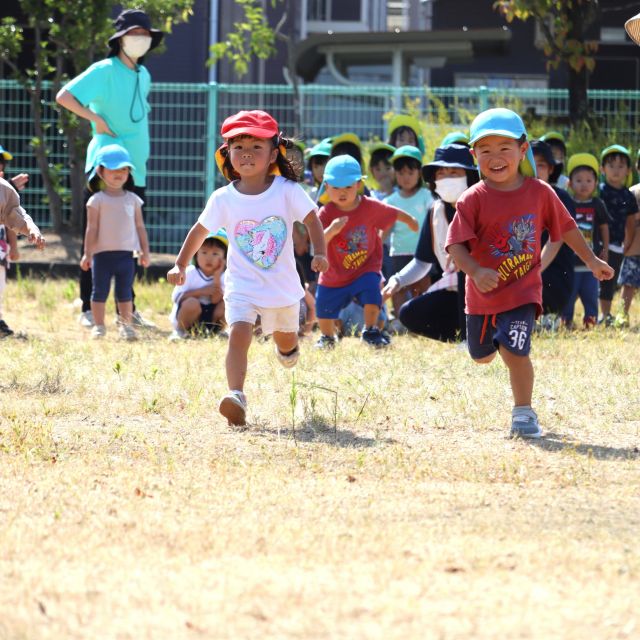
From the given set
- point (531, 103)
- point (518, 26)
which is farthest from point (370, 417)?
point (518, 26)

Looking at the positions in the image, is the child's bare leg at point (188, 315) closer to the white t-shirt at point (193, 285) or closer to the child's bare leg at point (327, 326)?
the white t-shirt at point (193, 285)

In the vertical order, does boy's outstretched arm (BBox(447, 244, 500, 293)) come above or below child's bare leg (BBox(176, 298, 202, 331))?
above

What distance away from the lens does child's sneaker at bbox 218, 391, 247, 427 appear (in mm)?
5895

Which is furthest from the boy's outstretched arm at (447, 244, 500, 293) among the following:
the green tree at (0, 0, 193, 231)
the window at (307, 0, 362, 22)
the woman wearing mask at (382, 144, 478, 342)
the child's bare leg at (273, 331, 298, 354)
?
the window at (307, 0, 362, 22)

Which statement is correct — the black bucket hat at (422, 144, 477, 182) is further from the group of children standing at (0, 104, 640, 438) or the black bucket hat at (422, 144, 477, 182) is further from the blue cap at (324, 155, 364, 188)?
the blue cap at (324, 155, 364, 188)

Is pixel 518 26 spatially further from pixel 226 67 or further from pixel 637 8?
pixel 226 67

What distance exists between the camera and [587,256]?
19.6 feet

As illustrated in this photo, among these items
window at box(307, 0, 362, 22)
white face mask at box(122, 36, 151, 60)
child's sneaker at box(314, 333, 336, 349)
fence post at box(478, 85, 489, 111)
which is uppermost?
window at box(307, 0, 362, 22)

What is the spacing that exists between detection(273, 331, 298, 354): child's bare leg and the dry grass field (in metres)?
0.26

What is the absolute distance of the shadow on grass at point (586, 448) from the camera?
539 cm

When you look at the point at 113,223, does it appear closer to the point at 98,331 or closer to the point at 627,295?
the point at 98,331

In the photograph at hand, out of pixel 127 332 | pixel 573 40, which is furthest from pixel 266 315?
pixel 573 40

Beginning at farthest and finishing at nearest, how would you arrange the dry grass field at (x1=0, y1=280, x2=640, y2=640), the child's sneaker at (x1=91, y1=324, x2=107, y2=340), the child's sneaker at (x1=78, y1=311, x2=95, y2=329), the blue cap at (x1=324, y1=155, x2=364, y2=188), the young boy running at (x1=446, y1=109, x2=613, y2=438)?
1. the child's sneaker at (x1=78, y1=311, x2=95, y2=329)
2. the child's sneaker at (x1=91, y1=324, x2=107, y2=340)
3. the blue cap at (x1=324, y1=155, x2=364, y2=188)
4. the young boy running at (x1=446, y1=109, x2=613, y2=438)
5. the dry grass field at (x1=0, y1=280, x2=640, y2=640)

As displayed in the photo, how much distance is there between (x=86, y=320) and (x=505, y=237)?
498 cm
